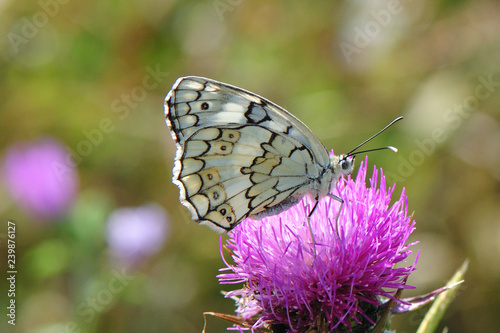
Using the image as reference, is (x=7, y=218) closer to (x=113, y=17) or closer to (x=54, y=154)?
(x=54, y=154)

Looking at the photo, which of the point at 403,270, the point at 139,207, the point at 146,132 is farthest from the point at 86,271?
the point at 403,270

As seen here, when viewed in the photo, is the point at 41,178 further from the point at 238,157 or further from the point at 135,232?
the point at 238,157

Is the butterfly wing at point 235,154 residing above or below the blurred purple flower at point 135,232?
above

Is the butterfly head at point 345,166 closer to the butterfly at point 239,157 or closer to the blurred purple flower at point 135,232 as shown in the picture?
the butterfly at point 239,157

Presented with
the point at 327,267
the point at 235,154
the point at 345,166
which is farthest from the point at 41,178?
the point at 327,267

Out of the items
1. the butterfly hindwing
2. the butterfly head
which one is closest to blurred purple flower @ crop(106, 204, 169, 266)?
the butterfly hindwing

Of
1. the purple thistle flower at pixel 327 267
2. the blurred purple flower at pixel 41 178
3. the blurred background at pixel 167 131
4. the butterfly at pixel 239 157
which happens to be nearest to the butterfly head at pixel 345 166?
the butterfly at pixel 239 157
